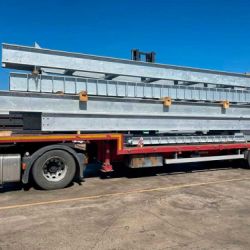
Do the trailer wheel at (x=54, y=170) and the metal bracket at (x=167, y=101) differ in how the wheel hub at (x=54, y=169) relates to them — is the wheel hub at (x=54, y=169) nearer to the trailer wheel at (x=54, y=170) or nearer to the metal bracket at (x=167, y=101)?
the trailer wheel at (x=54, y=170)

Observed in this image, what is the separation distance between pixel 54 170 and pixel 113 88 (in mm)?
2761

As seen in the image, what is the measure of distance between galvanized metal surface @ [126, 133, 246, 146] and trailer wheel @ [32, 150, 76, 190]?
1927 millimetres

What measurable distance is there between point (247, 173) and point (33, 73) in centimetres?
772

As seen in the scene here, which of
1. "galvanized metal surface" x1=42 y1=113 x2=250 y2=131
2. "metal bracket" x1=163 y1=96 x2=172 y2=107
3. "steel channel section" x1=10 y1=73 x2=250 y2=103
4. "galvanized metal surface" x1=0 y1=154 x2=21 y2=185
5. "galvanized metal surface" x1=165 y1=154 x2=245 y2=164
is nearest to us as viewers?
"galvanized metal surface" x1=0 y1=154 x2=21 y2=185

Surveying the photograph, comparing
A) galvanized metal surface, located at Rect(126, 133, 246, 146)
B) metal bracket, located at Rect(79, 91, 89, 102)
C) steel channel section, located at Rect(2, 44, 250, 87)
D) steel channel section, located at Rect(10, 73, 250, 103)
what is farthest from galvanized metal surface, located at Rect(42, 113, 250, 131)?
steel channel section, located at Rect(2, 44, 250, 87)

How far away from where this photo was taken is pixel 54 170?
301 inches

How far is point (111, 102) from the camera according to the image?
27.3 feet

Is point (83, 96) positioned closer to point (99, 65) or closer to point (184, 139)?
point (99, 65)

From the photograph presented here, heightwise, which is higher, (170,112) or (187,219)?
(170,112)

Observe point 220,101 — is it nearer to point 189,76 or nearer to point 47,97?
point 189,76

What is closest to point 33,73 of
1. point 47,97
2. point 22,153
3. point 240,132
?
point 47,97

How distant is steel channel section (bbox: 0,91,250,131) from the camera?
7414mm

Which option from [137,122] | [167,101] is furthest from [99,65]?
[167,101]

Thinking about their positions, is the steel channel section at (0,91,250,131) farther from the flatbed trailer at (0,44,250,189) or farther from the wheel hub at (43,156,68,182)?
the wheel hub at (43,156,68,182)
